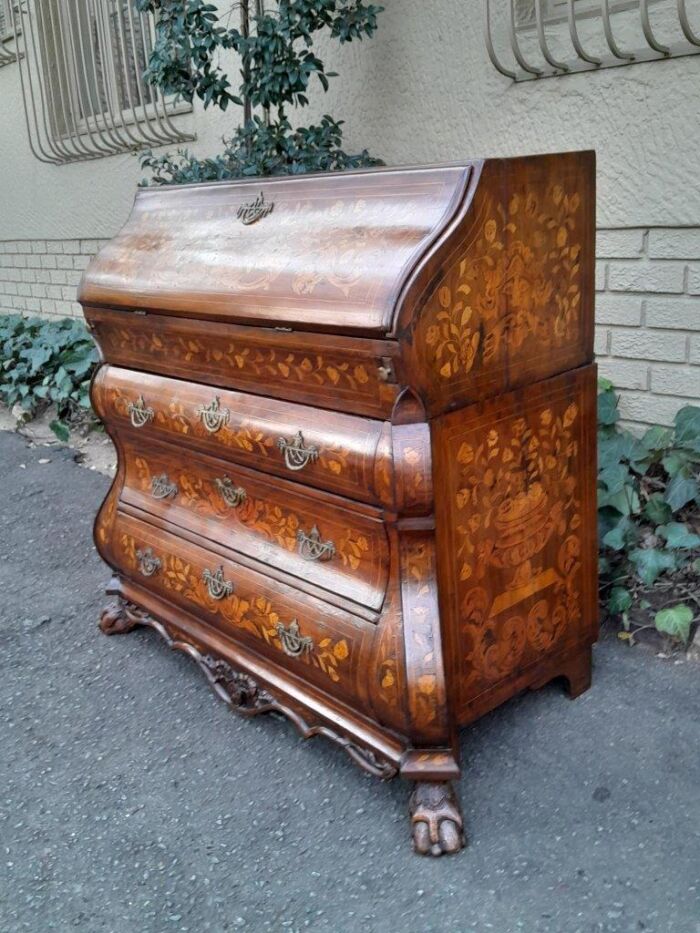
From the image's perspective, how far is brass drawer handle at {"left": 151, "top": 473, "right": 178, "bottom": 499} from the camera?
2580 millimetres

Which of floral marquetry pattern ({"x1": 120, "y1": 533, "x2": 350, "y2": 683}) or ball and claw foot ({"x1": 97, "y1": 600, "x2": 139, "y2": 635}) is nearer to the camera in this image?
floral marquetry pattern ({"x1": 120, "y1": 533, "x2": 350, "y2": 683})

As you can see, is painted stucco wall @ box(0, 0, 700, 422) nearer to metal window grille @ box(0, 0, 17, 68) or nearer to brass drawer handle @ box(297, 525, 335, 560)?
brass drawer handle @ box(297, 525, 335, 560)

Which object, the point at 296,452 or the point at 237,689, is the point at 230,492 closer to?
the point at 296,452

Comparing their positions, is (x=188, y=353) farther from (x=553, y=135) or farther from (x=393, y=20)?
(x=393, y=20)

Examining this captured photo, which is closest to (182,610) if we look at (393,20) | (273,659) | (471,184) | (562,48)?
(273,659)

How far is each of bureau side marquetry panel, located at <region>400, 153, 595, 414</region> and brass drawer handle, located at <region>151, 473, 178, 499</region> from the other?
1.06 m

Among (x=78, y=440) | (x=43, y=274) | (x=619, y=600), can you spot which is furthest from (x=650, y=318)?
(x=43, y=274)

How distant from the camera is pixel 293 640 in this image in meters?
2.13

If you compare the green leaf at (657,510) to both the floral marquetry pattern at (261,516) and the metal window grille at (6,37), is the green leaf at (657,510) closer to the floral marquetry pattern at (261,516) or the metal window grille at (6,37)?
the floral marquetry pattern at (261,516)

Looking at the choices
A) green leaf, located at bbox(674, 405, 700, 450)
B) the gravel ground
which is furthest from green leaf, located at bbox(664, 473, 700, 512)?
the gravel ground

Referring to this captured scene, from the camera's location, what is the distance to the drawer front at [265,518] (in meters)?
1.96

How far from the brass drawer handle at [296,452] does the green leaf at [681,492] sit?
4.21 ft

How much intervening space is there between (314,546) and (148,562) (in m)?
0.78

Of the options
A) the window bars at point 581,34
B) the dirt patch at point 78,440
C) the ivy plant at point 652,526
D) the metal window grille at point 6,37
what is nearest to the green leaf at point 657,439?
the ivy plant at point 652,526
